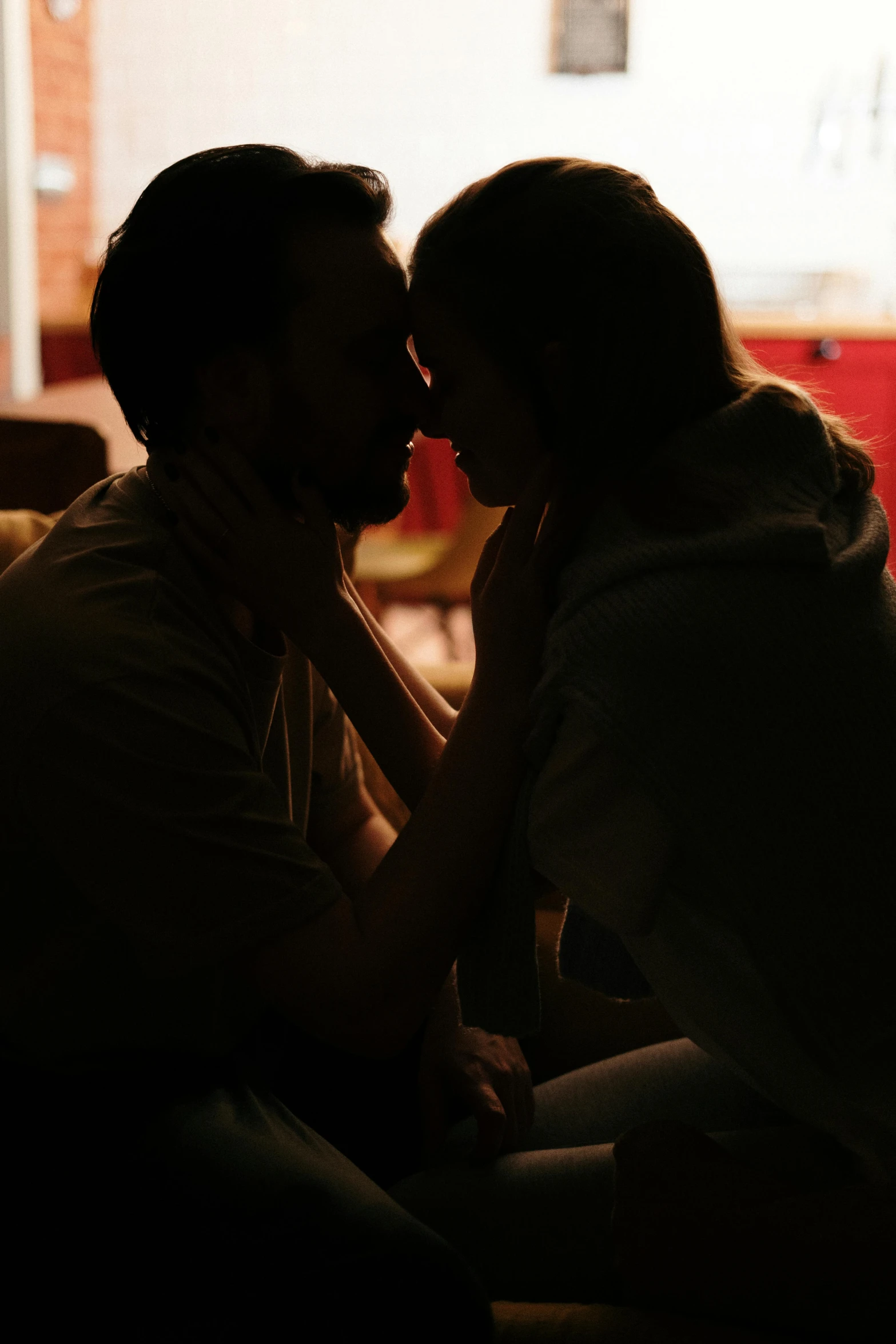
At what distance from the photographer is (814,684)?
83 centimetres

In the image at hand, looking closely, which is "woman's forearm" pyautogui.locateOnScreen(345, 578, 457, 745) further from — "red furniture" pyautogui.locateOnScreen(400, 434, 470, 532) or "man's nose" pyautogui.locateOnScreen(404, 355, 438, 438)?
"red furniture" pyautogui.locateOnScreen(400, 434, 470, 532)

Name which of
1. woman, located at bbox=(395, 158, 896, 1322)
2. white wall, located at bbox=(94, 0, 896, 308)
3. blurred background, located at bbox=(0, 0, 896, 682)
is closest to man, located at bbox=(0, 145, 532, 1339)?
woman, located at bbox=(395, 158, 896, 1322)

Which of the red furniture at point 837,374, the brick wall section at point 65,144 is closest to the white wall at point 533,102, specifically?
the brick wall section at point 65,144

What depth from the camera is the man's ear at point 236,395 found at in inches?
42.8

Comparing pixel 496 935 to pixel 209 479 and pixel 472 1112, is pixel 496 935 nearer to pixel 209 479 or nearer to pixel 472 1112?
pixel 472 1112

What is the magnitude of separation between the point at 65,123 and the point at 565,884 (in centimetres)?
582

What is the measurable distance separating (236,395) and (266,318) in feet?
0.24

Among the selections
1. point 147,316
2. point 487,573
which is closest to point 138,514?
point 147,316

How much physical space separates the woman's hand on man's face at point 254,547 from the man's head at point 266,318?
75 millimetres

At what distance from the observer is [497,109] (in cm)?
574

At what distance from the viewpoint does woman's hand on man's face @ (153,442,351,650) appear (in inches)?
40.0

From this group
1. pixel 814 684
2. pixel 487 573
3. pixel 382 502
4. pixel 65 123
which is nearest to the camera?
pixel 814 684

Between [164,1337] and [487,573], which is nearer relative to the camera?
[164,1337]

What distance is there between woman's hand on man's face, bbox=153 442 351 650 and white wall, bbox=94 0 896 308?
15.9 ft
